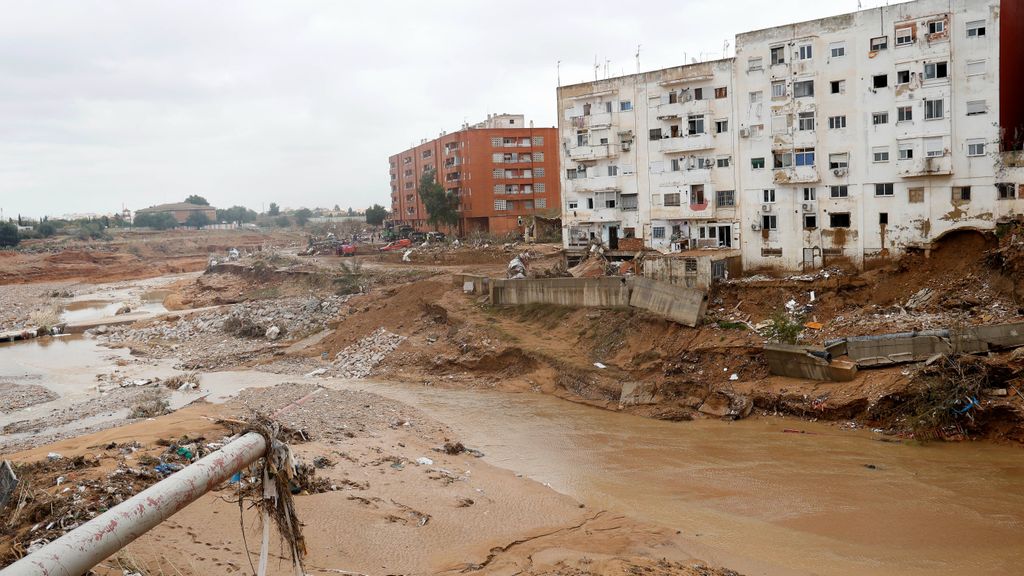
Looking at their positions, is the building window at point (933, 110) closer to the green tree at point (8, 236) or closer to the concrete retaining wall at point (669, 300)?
the concrete retaining wall at point (669, 300)

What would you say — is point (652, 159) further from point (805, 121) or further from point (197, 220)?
point (197, 220)

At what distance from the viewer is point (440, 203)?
70.6 meters

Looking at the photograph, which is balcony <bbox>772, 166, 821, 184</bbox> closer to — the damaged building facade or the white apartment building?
the damaged building facade

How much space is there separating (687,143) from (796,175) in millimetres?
6418

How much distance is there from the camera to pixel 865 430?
878 inches

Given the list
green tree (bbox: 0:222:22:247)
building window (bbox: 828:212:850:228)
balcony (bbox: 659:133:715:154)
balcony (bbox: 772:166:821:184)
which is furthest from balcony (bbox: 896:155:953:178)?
green tree (bbox: 0:222:22:247)

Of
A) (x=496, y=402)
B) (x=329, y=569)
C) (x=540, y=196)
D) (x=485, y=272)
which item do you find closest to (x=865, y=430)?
(x=496, y=402)

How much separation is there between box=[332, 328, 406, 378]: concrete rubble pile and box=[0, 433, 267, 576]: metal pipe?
85.1ft

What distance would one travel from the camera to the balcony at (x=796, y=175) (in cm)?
3569

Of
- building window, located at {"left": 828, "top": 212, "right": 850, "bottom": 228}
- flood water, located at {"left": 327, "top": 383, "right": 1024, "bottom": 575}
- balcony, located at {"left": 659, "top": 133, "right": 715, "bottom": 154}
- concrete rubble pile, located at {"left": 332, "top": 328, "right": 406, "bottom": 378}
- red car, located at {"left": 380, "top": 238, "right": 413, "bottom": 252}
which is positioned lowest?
flood water, located at {"left": 327, "top": 383, "right": 1024, "bottom": 575}

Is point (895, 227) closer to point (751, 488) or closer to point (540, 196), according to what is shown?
point (751, 488)

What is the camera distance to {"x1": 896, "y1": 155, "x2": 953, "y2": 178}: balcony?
3200cm

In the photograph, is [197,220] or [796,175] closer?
[796,175]

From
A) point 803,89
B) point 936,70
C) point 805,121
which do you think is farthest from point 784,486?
point 803,89
